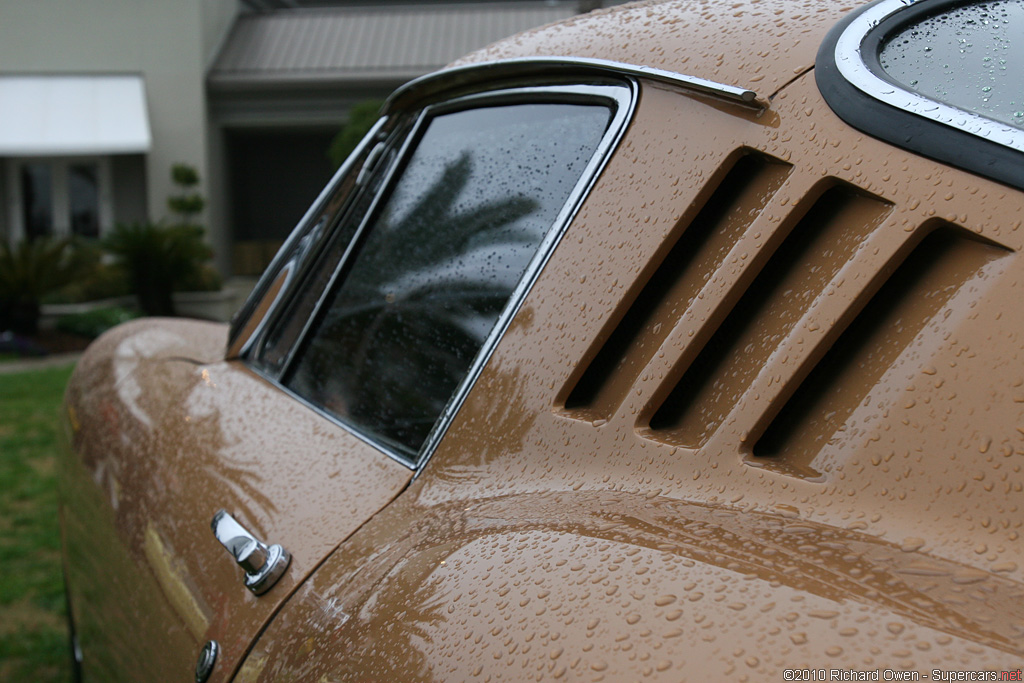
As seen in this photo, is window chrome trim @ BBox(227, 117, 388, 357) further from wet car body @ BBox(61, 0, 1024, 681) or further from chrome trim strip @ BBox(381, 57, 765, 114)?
wet car body @ BBox(61, 0, 1024, 681)

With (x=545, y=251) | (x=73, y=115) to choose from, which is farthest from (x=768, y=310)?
(x=73, y=115)

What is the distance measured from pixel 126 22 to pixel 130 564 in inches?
705

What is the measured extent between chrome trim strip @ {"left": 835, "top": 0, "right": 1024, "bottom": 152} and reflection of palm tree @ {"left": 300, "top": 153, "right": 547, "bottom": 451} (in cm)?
52

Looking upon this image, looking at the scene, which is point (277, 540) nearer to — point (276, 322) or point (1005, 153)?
point (276, 322)

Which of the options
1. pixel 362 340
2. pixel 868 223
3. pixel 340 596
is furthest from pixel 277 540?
pixel 868 223

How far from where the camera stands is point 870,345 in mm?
867

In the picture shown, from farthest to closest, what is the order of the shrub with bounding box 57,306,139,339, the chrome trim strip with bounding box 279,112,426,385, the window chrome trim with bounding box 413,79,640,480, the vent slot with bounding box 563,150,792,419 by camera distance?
1. the shrub with bounding box 57,306,139,339
2. the chrome trim strip with bounding box 279,112,426,385
3. the window chrome trim with bounding box 413,79,640,480
4. the vent slot with bounding box 563,150,792,419

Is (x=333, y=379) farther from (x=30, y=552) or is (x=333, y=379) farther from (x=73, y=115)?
(x=73, y=115)

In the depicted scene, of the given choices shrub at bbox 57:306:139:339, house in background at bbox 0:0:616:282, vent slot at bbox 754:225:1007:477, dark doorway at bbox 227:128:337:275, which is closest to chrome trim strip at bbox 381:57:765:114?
vent slot at bbox 754:225:1007:477

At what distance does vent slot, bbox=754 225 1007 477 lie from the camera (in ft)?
2.71

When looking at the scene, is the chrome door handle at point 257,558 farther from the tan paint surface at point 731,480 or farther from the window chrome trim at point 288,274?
the window chrome trim at point 288,274

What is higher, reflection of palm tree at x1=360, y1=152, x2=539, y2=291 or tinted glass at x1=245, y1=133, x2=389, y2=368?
reflection of palm tree at x1=360, y1=152, x2=539, y2=291

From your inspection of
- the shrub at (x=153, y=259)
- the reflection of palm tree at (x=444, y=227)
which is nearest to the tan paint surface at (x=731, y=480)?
the reflection of palm tree at (x=444, y=227)

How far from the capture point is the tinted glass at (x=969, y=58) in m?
0.87
